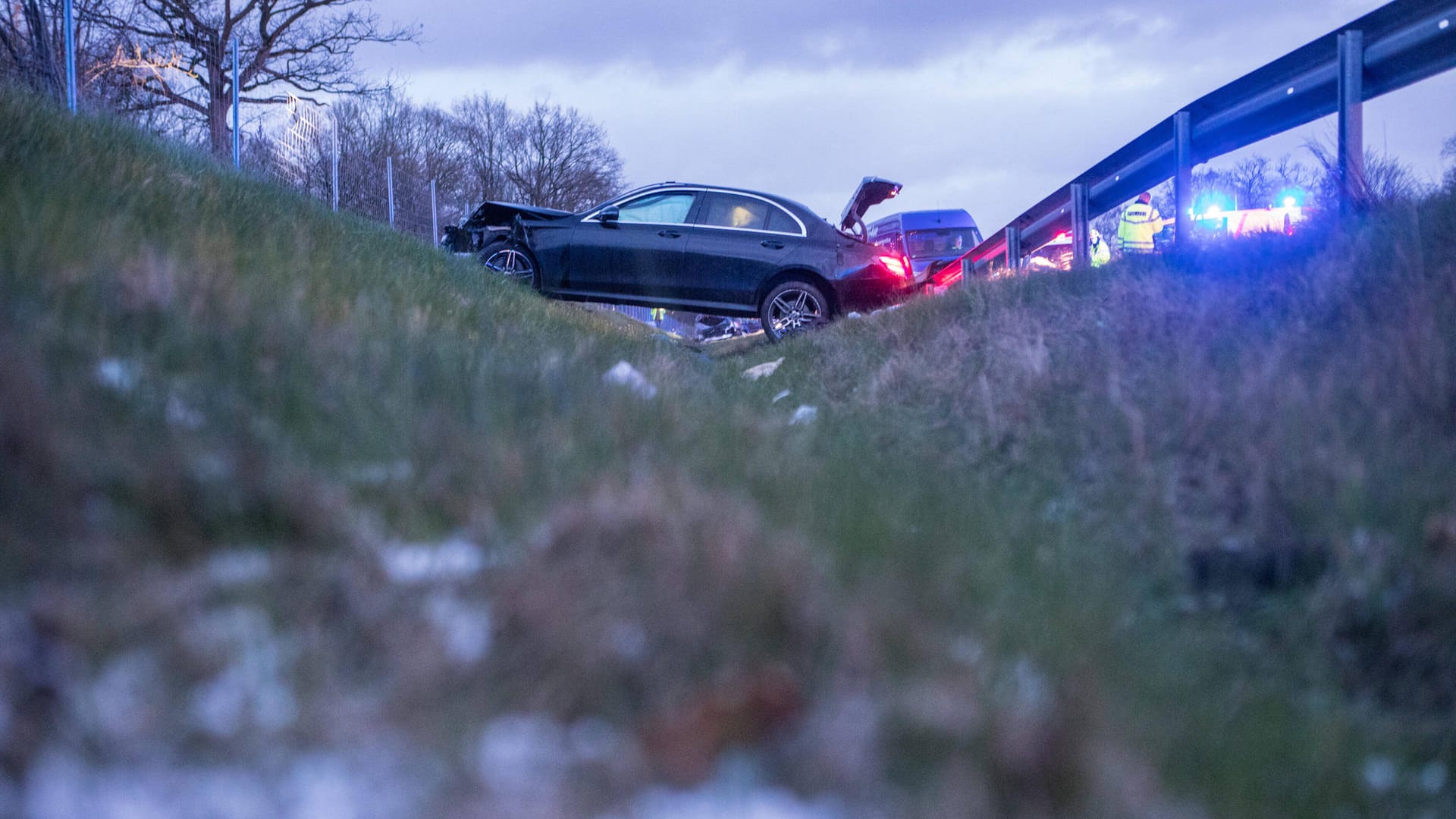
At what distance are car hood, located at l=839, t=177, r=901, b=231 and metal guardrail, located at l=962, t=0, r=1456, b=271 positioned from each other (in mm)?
3862

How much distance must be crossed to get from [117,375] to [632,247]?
8.73 metres

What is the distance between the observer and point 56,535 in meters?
1.78

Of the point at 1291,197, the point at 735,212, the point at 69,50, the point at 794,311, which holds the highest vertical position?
the point at 69,50

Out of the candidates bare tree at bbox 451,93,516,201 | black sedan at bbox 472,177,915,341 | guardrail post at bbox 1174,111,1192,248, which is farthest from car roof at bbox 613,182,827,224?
bare tree at bbox 451,93,516,201

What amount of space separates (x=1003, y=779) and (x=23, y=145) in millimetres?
5026

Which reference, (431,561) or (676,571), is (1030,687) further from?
(431,561)

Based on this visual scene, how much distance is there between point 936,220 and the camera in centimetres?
1873

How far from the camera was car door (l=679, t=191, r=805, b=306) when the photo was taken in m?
10.8

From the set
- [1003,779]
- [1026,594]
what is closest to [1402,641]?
[1026,594]

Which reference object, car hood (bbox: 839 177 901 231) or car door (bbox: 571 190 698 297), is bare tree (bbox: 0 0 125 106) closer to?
car door (bbox: 571 190 698 297)

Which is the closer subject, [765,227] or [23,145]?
[23,145]

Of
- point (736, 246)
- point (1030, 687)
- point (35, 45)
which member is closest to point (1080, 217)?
point (736, 246)

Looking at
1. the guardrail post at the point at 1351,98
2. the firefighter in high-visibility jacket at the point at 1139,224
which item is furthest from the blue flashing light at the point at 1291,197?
the firefighter in high-visibility jacket at the point at 1139,224

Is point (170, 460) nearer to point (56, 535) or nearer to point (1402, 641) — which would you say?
point (56, 535)
